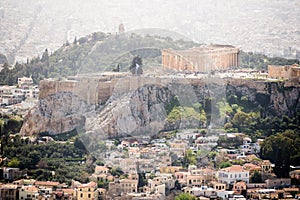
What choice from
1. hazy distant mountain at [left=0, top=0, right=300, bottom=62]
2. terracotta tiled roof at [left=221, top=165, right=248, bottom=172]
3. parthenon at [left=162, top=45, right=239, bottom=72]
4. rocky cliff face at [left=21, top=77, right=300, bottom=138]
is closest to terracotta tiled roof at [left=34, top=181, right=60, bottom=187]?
rocky cliff face at [left=21, top=77, right=300, bottom=138]

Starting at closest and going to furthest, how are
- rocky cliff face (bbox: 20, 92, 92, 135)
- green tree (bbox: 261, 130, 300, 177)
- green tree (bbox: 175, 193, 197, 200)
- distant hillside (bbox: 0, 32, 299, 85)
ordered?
green tree (bbox: 175, 193, 197, 200) < green tree (bbox: 261, 130, 300, 177) < rocky cliff face (bbox: 20, 92, 92, 135) < distant hillside (bbox: 0, 32, 299, 85)

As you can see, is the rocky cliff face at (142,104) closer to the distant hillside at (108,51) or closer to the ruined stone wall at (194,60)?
the ruined stone wall at (194,60)

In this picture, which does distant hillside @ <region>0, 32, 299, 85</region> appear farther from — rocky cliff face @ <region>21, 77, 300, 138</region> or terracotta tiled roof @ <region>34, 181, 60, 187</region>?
terracotta tiled roof @ <region>34, 181, 60, 187</region>

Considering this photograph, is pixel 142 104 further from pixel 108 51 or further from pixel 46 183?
pixel 108 51

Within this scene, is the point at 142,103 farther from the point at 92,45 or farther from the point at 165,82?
the point at 92,45

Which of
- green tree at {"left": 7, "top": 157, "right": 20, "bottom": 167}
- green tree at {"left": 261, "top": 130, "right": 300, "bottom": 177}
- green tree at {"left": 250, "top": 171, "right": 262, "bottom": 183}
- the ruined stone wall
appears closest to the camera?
green tree at {"left": 250, "top": 171, "right": 262, "bottom": 183}

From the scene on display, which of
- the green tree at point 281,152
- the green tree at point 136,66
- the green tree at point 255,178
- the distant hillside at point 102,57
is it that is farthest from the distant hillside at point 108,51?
the green tree at point 255,178

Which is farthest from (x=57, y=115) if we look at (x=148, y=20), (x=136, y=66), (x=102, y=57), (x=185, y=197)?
(x=148, y=20)
